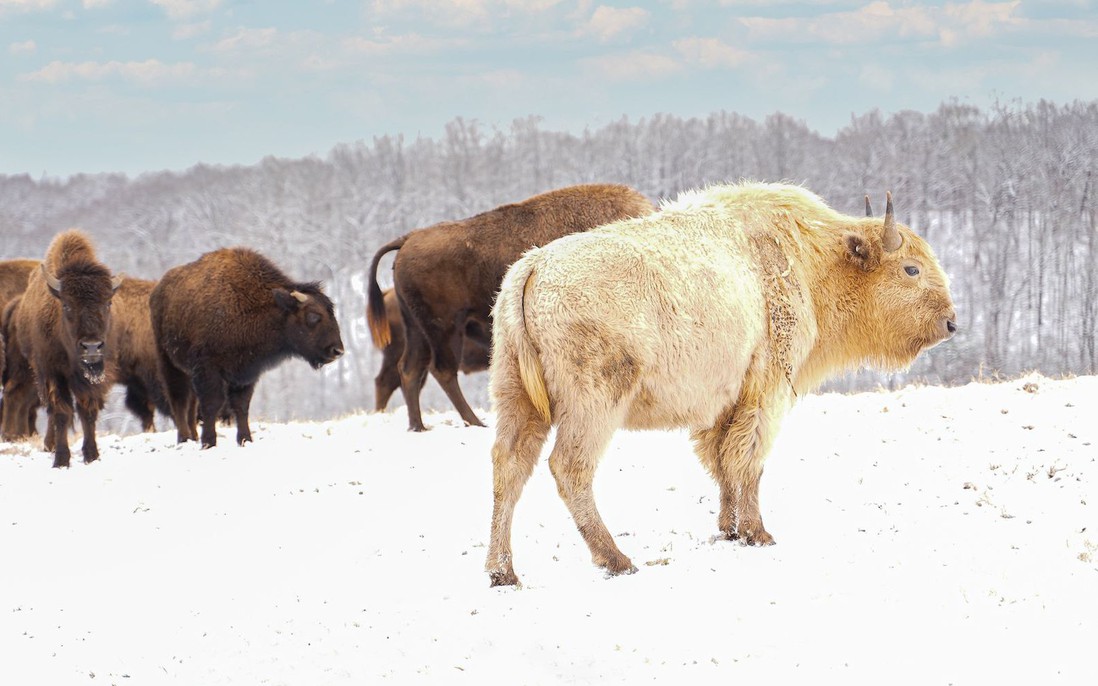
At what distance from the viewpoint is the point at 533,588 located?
6.96m

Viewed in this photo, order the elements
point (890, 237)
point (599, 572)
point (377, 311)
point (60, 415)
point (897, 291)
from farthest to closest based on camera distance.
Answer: point (377, 311), point (60, 415), point (897, 291), point (890, 237), point (599, 572)

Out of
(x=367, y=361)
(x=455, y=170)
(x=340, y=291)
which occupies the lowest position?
(x=367, y=361)

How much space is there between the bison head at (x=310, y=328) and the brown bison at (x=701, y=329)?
7230 millimetres

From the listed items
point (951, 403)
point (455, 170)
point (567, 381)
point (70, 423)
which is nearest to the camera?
point (567, 381)

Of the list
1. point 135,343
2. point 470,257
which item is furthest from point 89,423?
point 470,257

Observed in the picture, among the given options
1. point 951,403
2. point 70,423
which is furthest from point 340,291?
point 951,403

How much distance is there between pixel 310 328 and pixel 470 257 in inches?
119

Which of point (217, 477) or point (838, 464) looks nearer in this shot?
point (838, 464)

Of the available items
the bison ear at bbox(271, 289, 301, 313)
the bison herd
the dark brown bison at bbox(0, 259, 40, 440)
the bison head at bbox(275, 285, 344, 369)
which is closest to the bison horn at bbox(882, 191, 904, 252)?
the bison herd

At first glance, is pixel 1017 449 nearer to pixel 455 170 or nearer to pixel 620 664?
pixel 620 664

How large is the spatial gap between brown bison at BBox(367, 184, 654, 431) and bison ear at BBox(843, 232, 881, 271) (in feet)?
14.3

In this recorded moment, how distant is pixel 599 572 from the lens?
7152 mm

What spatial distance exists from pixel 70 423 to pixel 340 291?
49.8 meters

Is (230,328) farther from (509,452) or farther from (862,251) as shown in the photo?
(862,251)
